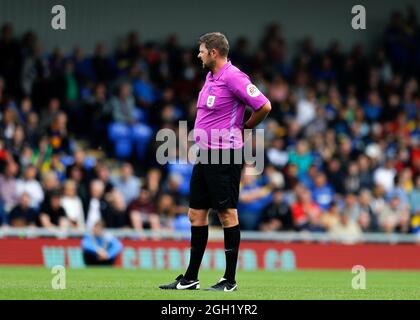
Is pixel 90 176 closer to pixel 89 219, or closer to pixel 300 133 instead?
pixel 89 219

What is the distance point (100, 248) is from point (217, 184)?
328 inches

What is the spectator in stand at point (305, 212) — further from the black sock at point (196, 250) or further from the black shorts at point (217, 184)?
the black shorts at point (217, 184)

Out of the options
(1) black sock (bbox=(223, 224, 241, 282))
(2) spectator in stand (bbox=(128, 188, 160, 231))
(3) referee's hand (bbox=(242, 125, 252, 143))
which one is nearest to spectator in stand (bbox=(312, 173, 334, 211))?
(2) spectator in stand (bbox=(128, 188, 160, 231))

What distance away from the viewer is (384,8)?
89.2ft

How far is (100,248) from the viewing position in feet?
59.1

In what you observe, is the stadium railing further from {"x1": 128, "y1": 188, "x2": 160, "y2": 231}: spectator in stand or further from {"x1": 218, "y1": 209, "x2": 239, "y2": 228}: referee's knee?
{"x1": 218, "y1": 209, "x2": 239, "y2": 228}: referee's knee

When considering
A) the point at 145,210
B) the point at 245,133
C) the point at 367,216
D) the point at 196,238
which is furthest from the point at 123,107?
the point at 196,238

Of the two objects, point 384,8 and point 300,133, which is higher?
point 384,8

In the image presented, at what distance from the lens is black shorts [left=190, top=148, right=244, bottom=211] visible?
10039 mm

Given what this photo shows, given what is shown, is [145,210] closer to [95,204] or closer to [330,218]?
[95,204]

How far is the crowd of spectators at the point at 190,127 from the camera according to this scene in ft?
61.5

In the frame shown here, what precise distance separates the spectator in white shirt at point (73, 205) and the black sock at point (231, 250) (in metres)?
8.46
